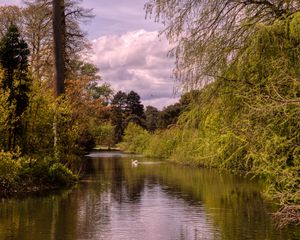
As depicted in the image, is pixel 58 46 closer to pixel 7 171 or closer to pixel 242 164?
pixel 7 171

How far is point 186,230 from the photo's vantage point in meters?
13.4

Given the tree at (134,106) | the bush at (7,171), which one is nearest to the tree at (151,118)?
the tree at (134,106)

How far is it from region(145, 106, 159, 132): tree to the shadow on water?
252 feet

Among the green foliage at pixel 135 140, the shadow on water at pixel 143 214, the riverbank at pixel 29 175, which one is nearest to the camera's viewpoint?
the shadow on water at pixel 143 214

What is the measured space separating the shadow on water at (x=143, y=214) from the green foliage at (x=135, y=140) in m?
52.7

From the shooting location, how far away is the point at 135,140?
8175cm

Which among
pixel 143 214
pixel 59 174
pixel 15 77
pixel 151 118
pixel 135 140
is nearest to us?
pixel 143 214

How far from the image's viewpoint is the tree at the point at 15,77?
2156cm

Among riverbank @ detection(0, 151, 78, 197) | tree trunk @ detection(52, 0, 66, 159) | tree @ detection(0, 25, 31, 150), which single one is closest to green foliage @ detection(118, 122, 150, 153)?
tree trunk @ detection(52, 0, 66, 159)

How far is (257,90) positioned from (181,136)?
207 centimetres

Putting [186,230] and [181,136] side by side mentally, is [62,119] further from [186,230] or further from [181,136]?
[181,136]

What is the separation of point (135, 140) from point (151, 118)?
25031 millimetres

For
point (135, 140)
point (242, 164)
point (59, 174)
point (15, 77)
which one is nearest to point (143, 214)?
point (242, 164)

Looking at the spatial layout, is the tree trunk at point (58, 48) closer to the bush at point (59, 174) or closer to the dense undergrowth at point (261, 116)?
the bush at point (59, 174)
